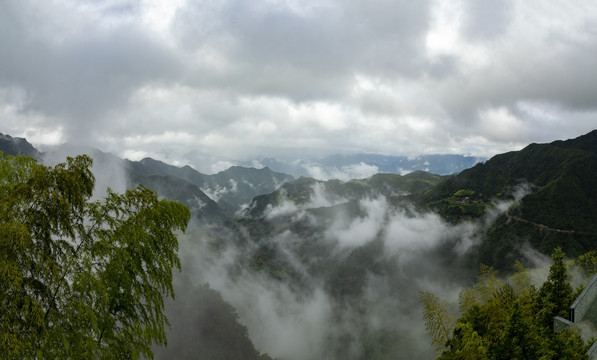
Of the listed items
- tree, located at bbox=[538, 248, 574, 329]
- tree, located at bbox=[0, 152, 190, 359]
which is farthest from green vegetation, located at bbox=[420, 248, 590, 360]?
tree, located at bbox=[0, 152, 190, 359]

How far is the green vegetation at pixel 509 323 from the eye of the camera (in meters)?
15.9

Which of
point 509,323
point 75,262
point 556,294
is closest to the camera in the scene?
point 75,262

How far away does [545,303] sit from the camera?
2559 centimetres

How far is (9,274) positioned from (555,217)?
848 ft

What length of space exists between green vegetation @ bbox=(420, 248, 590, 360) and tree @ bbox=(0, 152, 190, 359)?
59.0 feet

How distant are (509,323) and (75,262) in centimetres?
2006

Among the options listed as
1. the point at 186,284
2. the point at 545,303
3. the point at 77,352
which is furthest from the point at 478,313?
the point at 186,284

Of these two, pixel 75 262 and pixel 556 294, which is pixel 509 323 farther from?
pixel 75 262

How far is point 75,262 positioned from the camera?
21.8 feet

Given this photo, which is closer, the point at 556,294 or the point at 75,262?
the point at 75,262

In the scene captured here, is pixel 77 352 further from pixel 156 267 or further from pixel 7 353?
pixel 156 267

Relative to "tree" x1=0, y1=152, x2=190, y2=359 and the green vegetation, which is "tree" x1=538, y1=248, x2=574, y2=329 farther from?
"tree" x1=0, y1=152, x2=190, y2=359

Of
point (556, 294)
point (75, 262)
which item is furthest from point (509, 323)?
point (75, 262)

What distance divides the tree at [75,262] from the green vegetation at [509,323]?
18.0 meters
